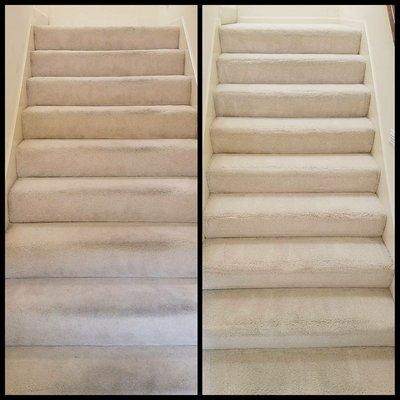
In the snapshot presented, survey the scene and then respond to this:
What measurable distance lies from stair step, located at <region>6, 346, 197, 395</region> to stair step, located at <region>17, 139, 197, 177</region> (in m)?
0.81

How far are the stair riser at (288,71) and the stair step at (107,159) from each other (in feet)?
1.93

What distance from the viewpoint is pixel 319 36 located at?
109 inches

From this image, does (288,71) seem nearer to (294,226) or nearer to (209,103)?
→ (209,103)

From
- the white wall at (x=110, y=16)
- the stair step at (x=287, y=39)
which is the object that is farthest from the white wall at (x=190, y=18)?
the white wall at (x=110, y=16)

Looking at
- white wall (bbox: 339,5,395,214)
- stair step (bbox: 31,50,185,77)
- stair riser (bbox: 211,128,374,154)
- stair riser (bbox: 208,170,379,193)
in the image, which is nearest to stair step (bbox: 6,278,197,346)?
stair riser (bbox: 208,170,379,193)

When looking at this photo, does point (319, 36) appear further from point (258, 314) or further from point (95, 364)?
point (95, 364)

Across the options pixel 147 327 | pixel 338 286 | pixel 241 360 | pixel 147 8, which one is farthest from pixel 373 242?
pixel 147 8

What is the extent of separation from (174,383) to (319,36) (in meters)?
2.04

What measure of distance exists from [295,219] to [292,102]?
704mm

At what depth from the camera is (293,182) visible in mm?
2213

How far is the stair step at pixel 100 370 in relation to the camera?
1.62 meters

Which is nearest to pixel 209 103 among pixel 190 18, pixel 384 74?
pixel 190 18

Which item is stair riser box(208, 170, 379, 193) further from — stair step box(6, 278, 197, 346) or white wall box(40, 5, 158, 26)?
white wall box(40, 5, 158, 26)

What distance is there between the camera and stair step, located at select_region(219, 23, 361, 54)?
2754mm
